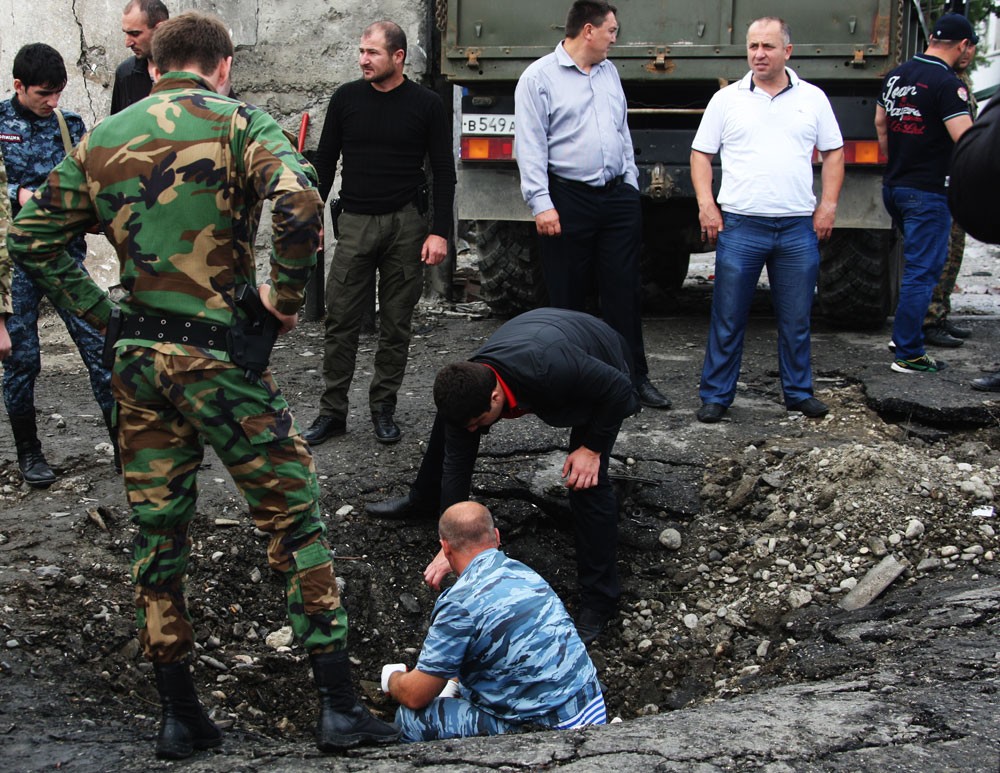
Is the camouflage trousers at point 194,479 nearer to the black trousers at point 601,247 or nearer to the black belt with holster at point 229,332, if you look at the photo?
the black belt with holster at point 229,332

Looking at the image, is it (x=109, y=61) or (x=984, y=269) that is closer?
(x=109, y=61)

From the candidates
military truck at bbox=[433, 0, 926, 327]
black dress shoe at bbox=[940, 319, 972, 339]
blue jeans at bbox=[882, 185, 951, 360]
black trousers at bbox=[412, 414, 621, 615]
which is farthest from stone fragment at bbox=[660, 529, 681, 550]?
black dress shoe at bbox=[940, 319, 972, 339]

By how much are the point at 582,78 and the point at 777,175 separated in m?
1.01

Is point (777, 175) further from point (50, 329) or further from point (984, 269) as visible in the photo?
point (984, 269)

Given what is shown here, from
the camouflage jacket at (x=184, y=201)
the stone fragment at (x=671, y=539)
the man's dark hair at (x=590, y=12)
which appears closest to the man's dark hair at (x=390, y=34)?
the man's dark hair at (x=590, y=12)

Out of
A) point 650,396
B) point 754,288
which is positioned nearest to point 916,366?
point 754,288

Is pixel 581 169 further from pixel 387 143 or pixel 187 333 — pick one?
pixel 187 333

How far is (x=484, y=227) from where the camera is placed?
25.1 ft

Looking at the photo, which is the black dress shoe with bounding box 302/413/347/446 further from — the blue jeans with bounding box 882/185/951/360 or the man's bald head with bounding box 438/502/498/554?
the blue jeans with bounding box 882/185/951/360

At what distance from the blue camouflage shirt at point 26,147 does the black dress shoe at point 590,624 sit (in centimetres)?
245

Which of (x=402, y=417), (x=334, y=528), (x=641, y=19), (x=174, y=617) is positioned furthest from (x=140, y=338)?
(x=641, y=19)

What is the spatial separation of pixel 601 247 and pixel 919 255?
1.81m

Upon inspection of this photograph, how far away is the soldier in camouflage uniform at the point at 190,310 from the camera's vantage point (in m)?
2.84

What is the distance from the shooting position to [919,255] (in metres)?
6.20
